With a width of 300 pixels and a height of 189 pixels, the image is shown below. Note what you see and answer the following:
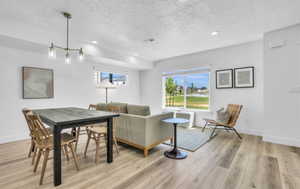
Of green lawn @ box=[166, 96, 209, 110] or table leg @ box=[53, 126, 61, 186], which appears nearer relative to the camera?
table leg @ box=[53, 126, 61, 186]

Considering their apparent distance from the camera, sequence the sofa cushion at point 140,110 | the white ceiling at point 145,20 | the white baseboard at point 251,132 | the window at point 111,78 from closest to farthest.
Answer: the white ceiling at point 145,20
the sofa cushion at point 140,110
the white baseboard at point 251,132
the window at point 111,78

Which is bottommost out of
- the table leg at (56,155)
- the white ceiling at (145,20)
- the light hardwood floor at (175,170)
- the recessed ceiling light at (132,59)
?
the light hardwood floor at (175,170)

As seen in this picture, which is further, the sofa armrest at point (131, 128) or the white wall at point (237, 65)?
the white wall at point (237, 65)

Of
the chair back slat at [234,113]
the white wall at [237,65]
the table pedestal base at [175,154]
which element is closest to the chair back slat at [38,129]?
the table pedestal base at [175,154]

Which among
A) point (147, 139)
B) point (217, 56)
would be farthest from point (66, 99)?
point (217, 56)

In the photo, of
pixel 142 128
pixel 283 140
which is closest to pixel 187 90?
pixel 283 140

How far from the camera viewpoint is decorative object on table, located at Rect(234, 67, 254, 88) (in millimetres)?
3921

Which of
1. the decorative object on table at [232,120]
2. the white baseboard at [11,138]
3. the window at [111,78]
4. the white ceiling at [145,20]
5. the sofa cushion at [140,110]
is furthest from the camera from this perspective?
the window at [111,78]

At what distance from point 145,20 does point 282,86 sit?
133 inches

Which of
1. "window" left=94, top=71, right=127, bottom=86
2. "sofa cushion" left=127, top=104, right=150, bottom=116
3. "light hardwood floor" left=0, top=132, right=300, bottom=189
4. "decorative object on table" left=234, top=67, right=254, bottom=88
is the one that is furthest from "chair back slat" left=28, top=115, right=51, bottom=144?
"decorative object on table" left=234, top=67, right=254, bottom=88

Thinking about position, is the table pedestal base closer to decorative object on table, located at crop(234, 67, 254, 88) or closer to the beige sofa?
the beige sofa

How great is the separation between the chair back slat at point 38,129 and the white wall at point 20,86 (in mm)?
2225

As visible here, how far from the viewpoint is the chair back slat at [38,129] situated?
180cm

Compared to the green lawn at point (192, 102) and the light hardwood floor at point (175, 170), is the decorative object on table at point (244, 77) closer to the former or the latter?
the green lawn at point (192, 102)
